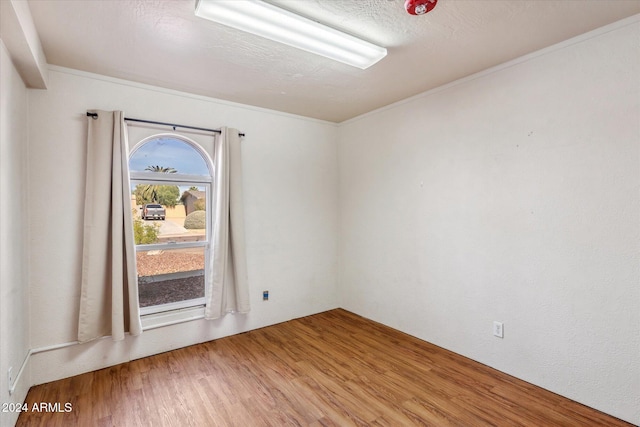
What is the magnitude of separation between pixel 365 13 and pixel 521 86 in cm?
146

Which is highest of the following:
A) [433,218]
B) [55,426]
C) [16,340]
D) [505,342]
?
[433,218]

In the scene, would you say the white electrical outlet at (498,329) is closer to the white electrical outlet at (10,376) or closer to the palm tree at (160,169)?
the palm tree at (160,169)

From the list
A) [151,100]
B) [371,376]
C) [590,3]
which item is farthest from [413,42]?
[371,376]

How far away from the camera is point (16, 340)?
2.05m

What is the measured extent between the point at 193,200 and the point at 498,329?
10.3 feet

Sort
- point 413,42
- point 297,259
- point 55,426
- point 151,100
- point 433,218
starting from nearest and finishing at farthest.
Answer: point 55,426, point 413,42, point 151,100, point 433,218, point 297,259

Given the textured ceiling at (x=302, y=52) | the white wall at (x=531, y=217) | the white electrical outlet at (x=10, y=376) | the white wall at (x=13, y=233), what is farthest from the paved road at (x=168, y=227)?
the white wall at (x=531, y=217)

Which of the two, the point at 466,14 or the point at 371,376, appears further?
the point at 371,376

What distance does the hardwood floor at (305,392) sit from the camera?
2.02 m

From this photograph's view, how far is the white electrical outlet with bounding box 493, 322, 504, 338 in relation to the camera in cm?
256

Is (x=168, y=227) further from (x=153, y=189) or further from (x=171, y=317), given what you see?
(x=171, y=317)

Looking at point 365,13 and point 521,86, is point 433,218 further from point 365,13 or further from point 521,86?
point 365,13

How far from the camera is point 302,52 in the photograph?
2.30 metres

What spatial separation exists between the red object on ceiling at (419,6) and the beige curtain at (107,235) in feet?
7.96
